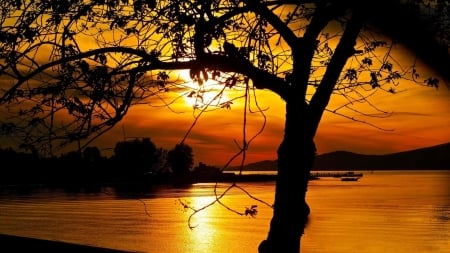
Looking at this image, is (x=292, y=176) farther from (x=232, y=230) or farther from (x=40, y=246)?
(x=232, y=230)

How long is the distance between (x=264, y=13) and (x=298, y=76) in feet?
2.90

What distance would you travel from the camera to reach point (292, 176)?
7484mm

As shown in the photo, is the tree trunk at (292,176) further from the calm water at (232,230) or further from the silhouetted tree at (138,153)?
the calm water at (232,230)

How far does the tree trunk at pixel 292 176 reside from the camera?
Answer: 7477 millimetres

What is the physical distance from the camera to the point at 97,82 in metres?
7.62

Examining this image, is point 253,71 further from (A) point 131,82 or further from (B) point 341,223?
(B) point 341,223

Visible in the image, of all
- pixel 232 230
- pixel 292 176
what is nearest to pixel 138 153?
pixel 292 176

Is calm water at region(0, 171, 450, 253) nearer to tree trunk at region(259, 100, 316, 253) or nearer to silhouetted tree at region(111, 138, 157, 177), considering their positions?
silhouetted tree at region(111, 138, 157, 177)

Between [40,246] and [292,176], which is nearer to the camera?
[292,176]

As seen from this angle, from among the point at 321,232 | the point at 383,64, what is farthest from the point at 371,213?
the point at 383,64

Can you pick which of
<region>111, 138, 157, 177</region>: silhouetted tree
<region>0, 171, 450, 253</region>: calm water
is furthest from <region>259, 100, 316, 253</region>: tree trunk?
<region>0, 171, 450, 253</region>: calm water

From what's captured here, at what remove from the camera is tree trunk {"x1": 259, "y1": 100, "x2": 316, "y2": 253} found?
7477mm

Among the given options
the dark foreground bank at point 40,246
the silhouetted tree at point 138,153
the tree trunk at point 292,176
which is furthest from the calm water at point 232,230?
the tree trunk at point 292,176

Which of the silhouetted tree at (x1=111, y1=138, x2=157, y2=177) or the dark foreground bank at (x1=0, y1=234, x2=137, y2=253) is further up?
the silhouetted tree at (x1=111, y1=138, x2=157, y2=177)
